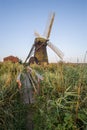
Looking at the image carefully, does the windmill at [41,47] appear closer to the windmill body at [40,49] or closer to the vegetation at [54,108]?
the windmill body at [40,49]

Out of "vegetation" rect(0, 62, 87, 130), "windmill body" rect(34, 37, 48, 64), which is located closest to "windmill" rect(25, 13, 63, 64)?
"windmill body" rect(34, 37, 48, 64)

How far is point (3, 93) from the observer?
176 inches

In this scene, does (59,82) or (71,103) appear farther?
(59,82)

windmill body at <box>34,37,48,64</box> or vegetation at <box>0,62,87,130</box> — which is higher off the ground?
windmill body at <box>34,37,48,64</box>

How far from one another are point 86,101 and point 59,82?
3.40ft

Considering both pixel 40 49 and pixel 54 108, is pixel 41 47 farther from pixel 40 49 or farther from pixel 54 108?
pixel 54 108

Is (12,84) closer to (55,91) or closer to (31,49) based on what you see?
(55,91)

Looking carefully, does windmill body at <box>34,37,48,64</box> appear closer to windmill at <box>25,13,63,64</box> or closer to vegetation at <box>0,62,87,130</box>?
windmill at <box>25,13,63,64</box>

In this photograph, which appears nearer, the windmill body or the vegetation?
the vegetation

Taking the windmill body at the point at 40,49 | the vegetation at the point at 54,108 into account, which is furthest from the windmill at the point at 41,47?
the vegetation at the point at 54,108

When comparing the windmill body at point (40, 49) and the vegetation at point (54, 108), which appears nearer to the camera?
the vegetation at point (54, 108)

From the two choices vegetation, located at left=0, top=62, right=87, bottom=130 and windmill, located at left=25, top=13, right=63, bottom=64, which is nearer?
vegetation, located at left=0, top=62, right=87, bottom=130

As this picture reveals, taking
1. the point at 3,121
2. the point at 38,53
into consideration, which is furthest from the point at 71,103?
the point at 38,53

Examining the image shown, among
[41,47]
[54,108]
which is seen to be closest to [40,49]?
[41,47]
